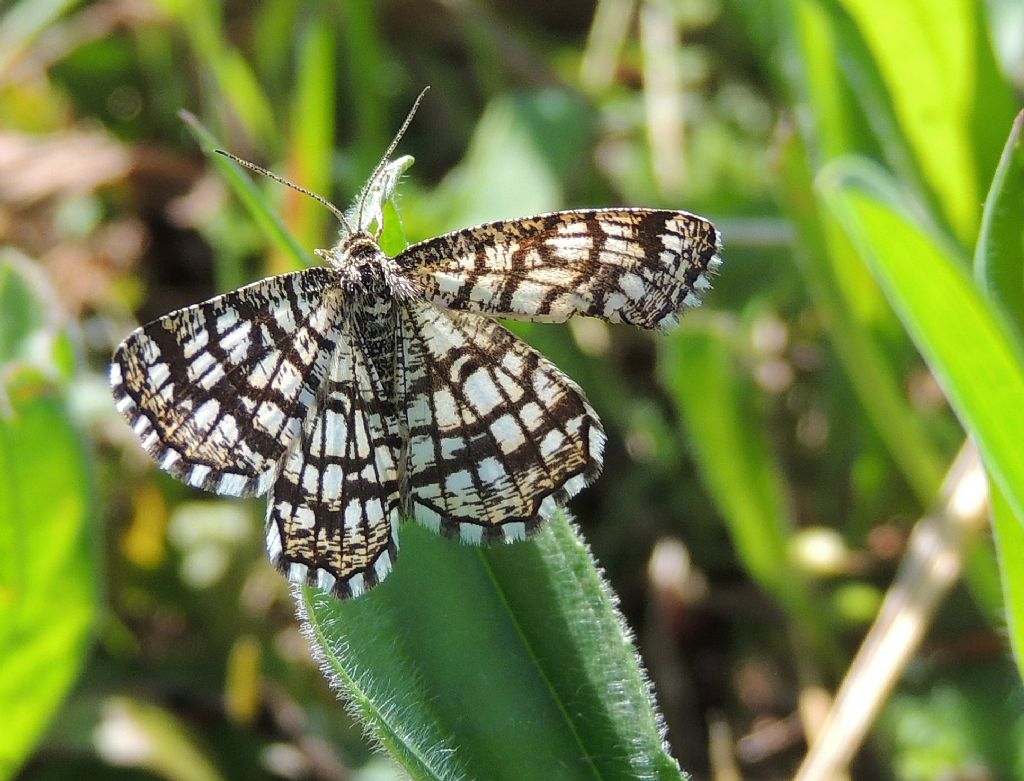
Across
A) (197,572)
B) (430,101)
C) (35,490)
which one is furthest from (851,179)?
(430,101)

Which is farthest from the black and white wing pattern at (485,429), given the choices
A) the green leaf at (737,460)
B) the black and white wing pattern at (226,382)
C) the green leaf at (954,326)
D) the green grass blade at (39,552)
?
the green grass blade at (39,552)

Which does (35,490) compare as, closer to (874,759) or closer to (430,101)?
(874,759)

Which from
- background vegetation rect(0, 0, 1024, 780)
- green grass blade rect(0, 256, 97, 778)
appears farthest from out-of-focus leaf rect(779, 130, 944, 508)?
green grass blade rect(0, 256, 97, 778)

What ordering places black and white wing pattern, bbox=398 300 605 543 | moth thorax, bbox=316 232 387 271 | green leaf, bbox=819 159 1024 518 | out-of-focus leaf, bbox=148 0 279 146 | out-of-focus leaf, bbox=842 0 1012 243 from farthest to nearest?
out-of-focus leaf, bbox=148 0 279 146
out-of-focus leaf, bbox=842 0 1012 243
moth thorax, bbox=316 232 387 271
black and white wing pattern, bbox=398 300 605 543
green leaf, bbox=819 159 1024 518

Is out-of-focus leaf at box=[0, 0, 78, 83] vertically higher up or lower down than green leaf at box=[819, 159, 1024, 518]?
higher up

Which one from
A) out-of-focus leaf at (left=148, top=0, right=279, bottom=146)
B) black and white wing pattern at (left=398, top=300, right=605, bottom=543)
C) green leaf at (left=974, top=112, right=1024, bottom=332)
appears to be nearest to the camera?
green leaf at (left=974, top=112, right=1024, bottom=332)

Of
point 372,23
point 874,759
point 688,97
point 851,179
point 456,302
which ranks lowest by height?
point 874,759

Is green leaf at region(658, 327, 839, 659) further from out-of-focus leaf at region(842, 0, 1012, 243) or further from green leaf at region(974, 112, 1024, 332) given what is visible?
green leaf at region(974, 112, 1024, 332)

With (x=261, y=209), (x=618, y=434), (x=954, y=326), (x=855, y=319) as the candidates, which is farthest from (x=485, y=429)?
(x=618, y=434)

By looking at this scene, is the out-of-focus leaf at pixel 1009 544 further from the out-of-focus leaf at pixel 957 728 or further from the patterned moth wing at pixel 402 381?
the out-of-focus leaf at pixel 957 728

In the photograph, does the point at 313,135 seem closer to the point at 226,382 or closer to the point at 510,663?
the point at 226,382
